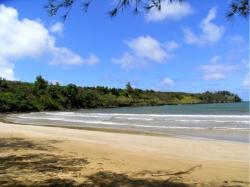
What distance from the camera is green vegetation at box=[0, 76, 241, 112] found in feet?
267

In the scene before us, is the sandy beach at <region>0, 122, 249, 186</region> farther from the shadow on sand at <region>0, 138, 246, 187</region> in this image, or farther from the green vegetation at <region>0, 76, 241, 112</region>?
the green vegetation at <region>0, 76, 241, 112</region>

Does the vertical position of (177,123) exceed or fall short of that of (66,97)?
it falls short

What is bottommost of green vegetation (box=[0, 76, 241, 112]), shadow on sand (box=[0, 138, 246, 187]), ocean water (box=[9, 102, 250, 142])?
shadow on sand (box=[0, 138, 246, 187])

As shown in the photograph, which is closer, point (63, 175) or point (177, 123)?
point (63, 175)

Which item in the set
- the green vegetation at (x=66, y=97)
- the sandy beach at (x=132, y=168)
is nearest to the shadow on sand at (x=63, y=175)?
the sandy beach at (x=132, y=168)

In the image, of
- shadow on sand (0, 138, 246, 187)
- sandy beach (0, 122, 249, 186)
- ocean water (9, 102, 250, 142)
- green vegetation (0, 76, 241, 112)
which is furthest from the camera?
green vegetation (0, 76, 241, 112)

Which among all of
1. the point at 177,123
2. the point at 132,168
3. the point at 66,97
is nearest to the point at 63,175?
the point at 132,168

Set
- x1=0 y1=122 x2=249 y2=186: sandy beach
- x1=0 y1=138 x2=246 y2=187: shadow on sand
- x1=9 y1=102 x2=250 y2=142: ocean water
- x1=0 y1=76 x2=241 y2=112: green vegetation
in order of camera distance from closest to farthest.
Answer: x1=0 y1=138 x2=246 y2=187: shadow on sand
x1=0 y1=122 x2=249 y2=186: sandy beach
x1=9 y1=102 x2=250 y2=142: ocean water
x1=0 y1=76 x2=241 y2=112: green vegetation

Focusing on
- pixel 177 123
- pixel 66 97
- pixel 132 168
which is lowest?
pixel 132 168

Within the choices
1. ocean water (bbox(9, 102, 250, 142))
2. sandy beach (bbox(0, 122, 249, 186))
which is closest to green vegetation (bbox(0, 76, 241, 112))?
ocean water (bbox(9, 102, 250, 142))

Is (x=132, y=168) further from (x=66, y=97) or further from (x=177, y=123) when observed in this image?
(x=66, y=97)

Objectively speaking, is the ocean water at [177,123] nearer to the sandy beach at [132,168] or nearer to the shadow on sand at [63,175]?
the sandy beach at [132,168]

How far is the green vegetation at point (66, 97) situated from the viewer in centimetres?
8125

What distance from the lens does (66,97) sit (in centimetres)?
9925
